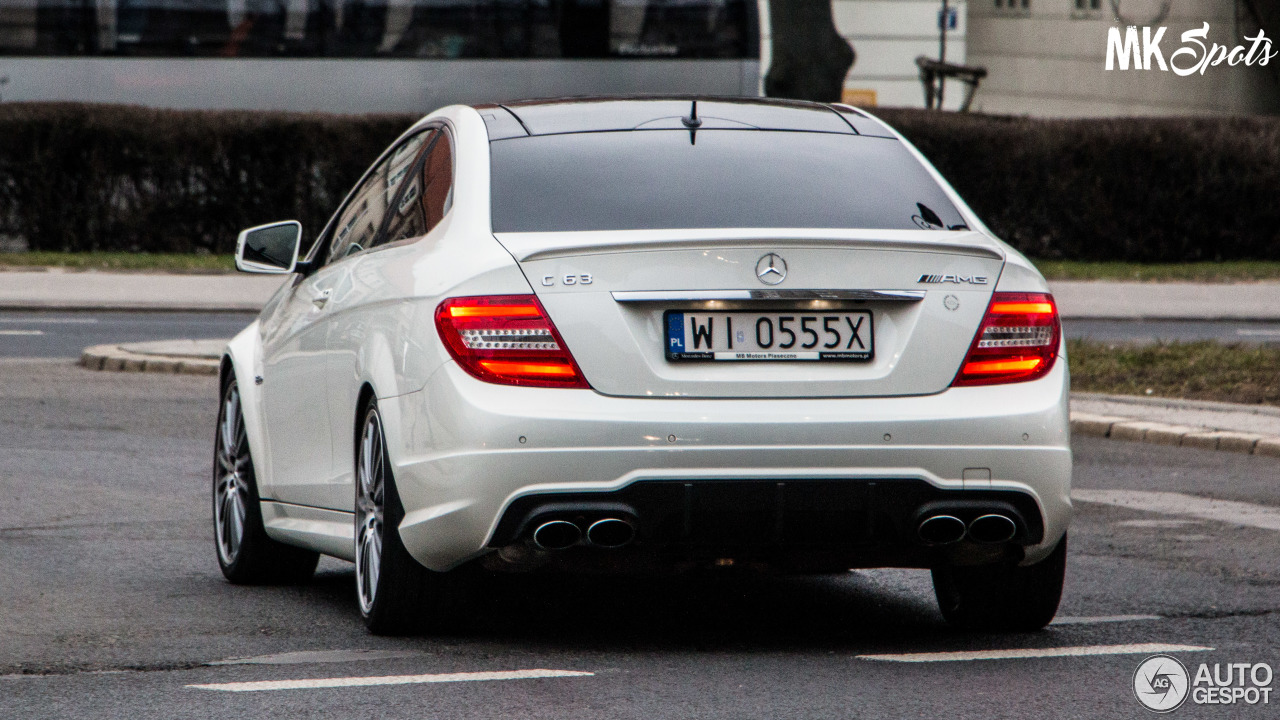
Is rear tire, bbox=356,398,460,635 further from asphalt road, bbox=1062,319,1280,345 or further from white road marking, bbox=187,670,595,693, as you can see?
asphalt road, bbox=1062,319,1280,345

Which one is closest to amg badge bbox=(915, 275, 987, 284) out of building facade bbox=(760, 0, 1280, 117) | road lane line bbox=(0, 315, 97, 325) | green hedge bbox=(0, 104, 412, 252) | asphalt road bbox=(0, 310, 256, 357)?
asphalt road bbox=(0, 310, 256, 357)

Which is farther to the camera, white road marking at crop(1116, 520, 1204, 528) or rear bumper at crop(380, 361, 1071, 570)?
white road marking at crop(1116, 520, 1204, 528)

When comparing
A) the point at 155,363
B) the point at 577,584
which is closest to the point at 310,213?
the point at 155,363

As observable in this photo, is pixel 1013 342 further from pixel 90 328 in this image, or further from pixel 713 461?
pixel 90 328

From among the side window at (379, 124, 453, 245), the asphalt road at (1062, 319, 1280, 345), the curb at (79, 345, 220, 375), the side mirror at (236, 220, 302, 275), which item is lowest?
the asphalt road at (1062, 319, 1280, 345)

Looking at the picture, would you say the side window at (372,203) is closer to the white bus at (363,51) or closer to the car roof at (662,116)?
the car roof at (662,116)

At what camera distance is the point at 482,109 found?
6.63 metres

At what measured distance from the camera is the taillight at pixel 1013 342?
222 inches

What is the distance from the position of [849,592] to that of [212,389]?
760 cm

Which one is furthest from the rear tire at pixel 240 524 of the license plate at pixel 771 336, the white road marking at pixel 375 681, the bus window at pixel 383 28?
the bus window at pixel 383 28

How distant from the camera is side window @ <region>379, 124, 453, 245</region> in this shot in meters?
6.09

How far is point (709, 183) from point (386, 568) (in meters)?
1.40

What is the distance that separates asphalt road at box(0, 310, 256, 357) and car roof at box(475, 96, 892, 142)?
33.8 feet

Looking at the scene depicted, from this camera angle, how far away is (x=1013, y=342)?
570 centimetres
